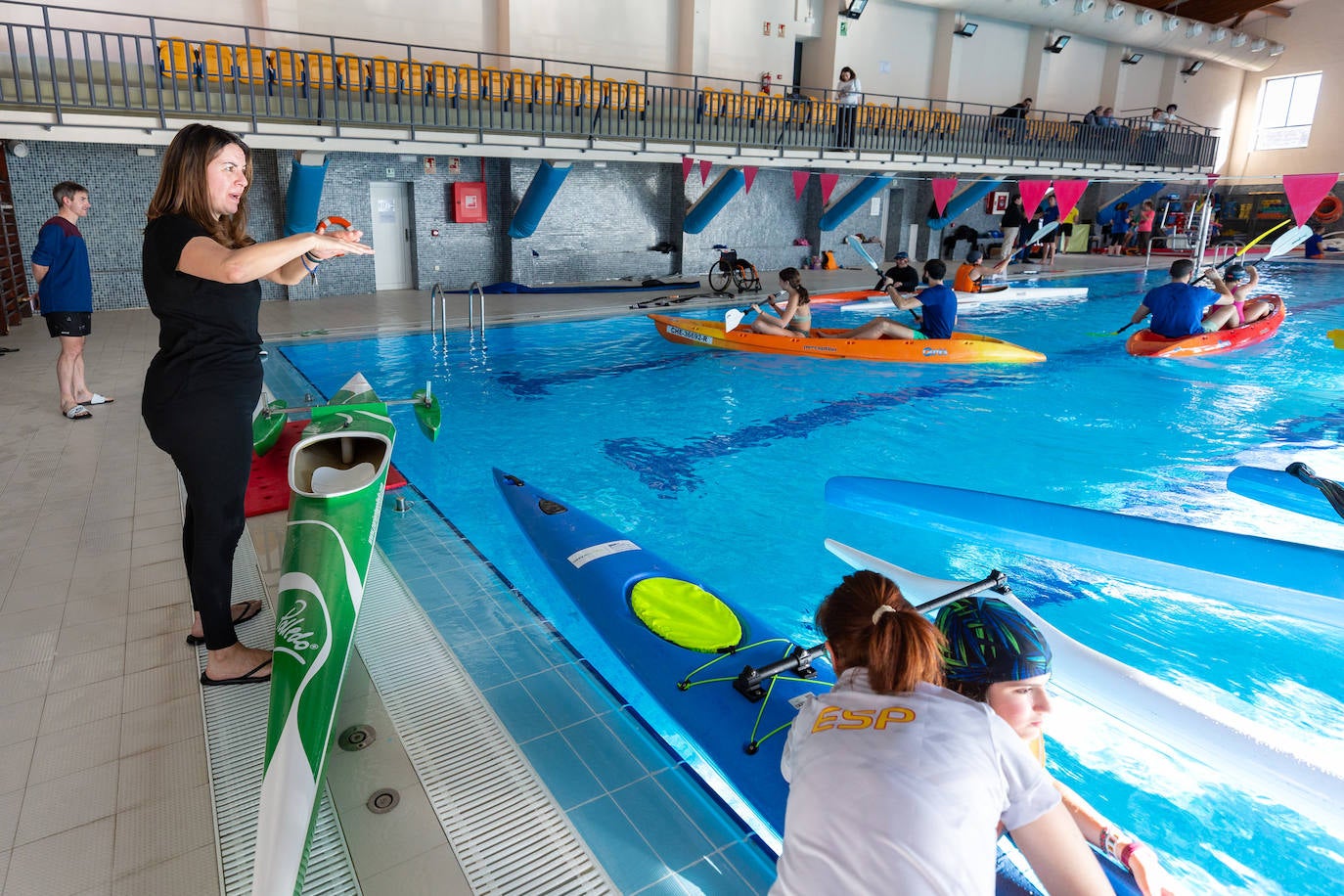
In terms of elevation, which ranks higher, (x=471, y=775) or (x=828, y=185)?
(x=828, y=185)

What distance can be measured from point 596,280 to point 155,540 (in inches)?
487

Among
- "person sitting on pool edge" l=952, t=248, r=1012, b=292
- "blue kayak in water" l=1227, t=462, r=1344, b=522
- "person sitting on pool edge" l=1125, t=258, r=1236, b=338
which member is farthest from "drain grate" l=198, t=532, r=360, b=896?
"person sitting on pool edge" l=952, t=248, r=1012, b=292

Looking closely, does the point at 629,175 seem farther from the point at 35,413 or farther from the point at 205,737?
the point at 205,737

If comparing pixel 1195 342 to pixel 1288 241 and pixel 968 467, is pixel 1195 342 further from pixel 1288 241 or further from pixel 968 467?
pixel 968 467

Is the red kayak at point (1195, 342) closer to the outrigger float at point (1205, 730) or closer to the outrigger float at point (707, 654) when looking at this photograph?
the outrigger float at point (1205, 730)

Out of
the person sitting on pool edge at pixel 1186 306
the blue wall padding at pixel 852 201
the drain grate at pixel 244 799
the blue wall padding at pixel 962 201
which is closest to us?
the drain grate at pixel 244 799

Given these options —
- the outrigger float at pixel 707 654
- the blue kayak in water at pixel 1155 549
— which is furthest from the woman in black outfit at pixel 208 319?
the blue kayak in water at pixel 1155 549

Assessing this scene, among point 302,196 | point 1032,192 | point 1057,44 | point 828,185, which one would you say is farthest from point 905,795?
point 1057,44

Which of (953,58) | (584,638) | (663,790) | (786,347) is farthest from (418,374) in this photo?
(953,58)

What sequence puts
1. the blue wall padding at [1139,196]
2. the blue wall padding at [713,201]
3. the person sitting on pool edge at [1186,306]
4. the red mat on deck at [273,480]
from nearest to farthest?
the red mat on deck at [273,480], the person sitting on pool edge at [1186,306], the blue wall padding at [713,201], the blue wall padding at [1139,196]

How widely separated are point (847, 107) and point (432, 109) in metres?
8.21

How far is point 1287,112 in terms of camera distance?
25719mm

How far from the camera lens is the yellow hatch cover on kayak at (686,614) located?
2.64m

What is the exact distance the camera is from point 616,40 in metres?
14.9
